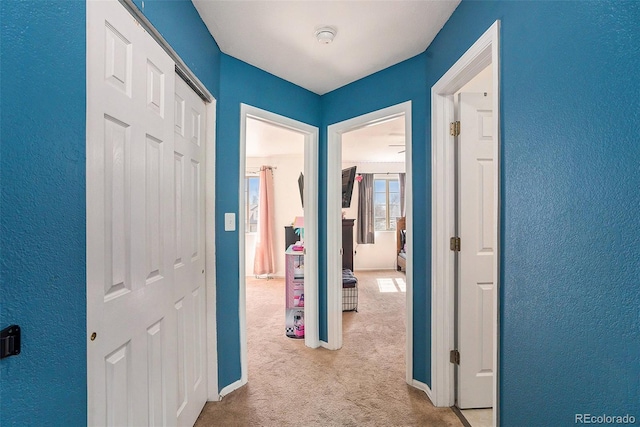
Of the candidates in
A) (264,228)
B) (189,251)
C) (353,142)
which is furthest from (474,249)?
(264,228)

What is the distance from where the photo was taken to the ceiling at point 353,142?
410 cm

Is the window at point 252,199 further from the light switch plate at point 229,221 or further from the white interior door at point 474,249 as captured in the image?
the white interior door at point 474,249

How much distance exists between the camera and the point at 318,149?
2807 mm

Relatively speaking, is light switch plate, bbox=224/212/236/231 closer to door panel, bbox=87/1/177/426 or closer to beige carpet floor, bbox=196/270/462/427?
door panel, bbox=87/1/177/426

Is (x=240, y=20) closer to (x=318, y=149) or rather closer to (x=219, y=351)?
(x=318, y=149)

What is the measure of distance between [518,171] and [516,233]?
0.81ft

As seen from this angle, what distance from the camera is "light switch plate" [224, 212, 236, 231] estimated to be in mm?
2078

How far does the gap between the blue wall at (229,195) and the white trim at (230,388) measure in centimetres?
3

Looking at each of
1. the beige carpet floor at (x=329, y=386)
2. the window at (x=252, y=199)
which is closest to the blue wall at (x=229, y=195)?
the beige carpet floor at (x=329, y=386)

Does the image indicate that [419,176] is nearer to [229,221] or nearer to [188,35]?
[229,221]

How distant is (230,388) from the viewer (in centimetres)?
210

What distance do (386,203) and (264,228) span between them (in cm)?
278

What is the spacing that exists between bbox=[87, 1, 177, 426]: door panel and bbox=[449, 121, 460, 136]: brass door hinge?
1664 millimetres

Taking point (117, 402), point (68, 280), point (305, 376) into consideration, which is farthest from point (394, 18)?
point (305, 376)
